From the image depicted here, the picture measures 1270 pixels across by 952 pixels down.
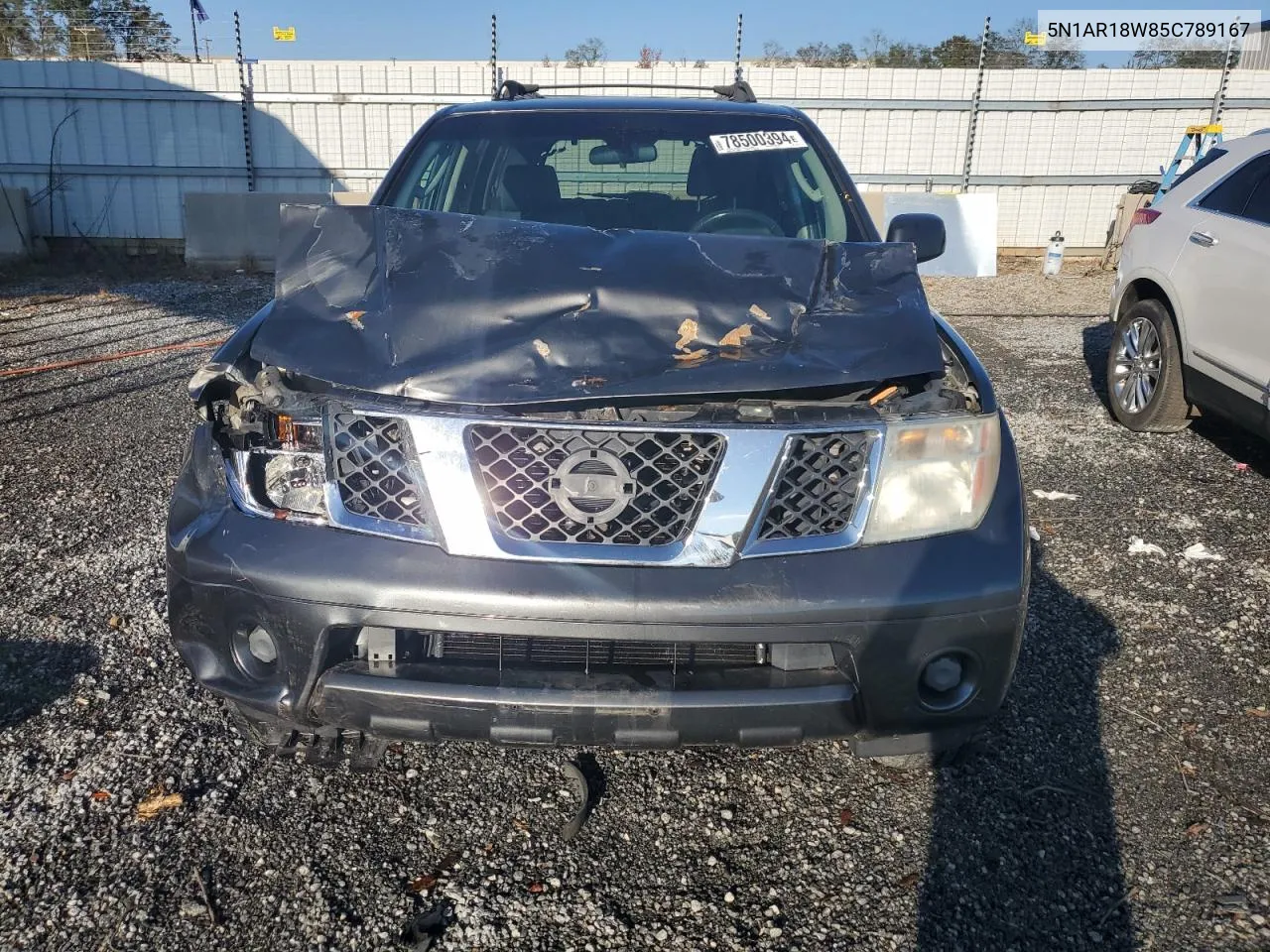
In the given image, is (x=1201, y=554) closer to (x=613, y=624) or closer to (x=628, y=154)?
(x=628, y=154)

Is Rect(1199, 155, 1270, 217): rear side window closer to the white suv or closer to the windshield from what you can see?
the white suv

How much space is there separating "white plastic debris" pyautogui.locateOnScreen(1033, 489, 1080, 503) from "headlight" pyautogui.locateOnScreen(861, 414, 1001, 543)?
9.40ft

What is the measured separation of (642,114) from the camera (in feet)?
12.0

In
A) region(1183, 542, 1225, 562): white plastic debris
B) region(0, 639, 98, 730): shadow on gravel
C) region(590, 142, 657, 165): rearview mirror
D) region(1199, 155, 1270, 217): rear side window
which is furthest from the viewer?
region(1199, 155, 1270, 217): rear side window

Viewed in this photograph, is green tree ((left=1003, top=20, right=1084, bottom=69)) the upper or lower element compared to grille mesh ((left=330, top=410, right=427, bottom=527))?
upper

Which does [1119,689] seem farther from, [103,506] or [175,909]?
[103,506]

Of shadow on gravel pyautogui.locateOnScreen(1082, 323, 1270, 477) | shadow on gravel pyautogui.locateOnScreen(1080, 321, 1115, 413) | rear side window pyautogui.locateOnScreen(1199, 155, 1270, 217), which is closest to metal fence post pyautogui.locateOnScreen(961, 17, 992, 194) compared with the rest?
shadow on gravel pyautogui.locateOnScreen(1080, 321, 1115, 413)

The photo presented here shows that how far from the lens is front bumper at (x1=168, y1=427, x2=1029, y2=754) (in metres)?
1.96

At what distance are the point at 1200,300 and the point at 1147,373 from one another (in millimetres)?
675

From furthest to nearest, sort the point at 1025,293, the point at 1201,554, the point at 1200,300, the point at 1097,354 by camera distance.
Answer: the point at 1025,293, the point at 1097,354, the point at 1200,300, the point at 1201,554

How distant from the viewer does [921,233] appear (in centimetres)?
334

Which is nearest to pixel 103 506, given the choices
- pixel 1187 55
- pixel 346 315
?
pixel 346 315

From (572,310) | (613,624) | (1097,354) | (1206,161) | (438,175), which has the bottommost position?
(1097,354)

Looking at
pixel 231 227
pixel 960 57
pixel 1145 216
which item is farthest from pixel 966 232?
pixel 231 227
